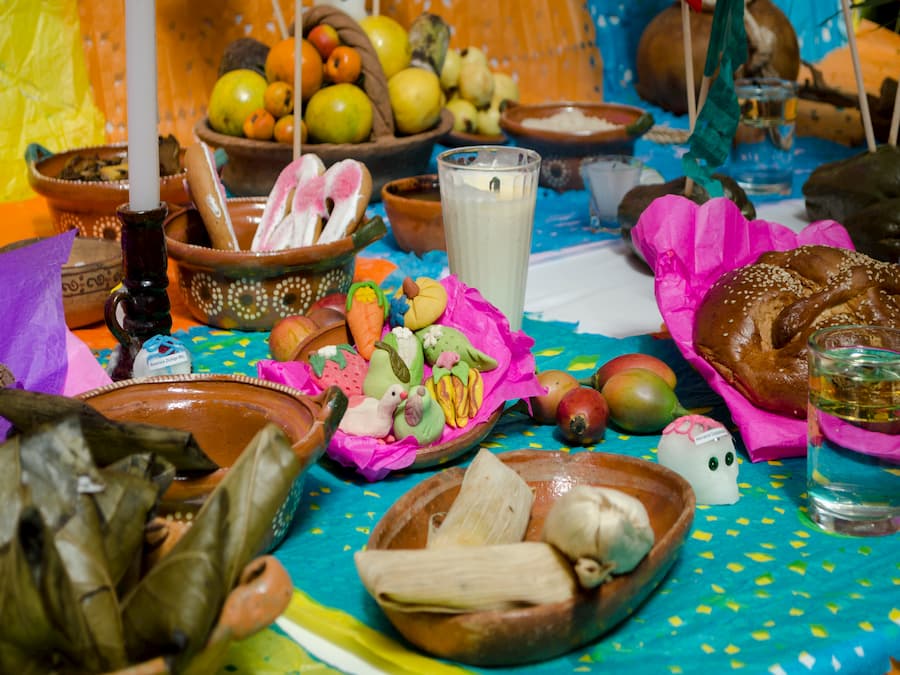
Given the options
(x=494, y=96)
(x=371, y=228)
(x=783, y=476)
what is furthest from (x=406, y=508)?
(x=494, y=96)

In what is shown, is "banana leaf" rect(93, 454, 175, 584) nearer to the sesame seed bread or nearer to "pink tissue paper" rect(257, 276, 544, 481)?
"pink tissue paper" rect(257, 276, 544, 481)

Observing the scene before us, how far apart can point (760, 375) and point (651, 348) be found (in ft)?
0.98

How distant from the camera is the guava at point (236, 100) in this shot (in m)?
1.82

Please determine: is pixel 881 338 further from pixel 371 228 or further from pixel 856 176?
pixel 856 176

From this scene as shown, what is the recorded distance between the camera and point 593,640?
0.72m

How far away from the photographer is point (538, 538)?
0.80m

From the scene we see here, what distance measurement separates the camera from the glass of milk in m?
1.16

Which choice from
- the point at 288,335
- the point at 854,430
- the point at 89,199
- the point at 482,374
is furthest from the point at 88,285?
the point at 854,430

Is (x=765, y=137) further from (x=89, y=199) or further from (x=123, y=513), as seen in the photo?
(x=123, y=513)

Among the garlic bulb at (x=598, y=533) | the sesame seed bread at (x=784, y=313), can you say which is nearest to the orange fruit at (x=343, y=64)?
the sesame seed bread at (x=784, y=313)

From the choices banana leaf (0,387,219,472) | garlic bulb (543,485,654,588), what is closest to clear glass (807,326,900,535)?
garlic bulb (543,485,654,588)

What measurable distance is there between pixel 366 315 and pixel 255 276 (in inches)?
10.1

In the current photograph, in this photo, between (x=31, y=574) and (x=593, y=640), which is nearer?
(x=31, y=574)

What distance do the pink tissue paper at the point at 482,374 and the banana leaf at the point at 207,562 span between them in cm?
34
